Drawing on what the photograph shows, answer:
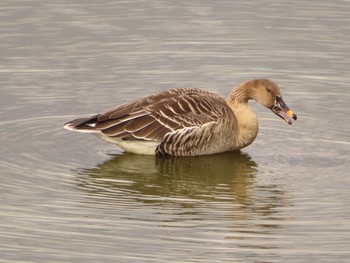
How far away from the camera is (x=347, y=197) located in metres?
14.7

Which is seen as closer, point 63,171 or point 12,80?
point 63,171

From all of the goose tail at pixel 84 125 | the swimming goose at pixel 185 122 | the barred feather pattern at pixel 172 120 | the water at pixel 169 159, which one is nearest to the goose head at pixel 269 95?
the swimming goose at pixel 185 122

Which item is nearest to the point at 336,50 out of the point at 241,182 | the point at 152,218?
the point at 241,182

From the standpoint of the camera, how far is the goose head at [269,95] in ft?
57.2

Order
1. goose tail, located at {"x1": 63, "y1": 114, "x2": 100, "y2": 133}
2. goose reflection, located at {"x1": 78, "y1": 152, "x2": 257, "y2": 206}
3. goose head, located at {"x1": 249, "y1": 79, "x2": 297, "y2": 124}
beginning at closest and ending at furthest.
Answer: goose reflection, located at {"x1": 78, "y1": 152, "x2": 257, "y2": 206}, goose tail, located at {"x1": 63, "y1": 114, "x2": 100, "y2": 133}, goose head, located at {"x1": 249, "y1": 79, "x2": 297, "y2": 124}

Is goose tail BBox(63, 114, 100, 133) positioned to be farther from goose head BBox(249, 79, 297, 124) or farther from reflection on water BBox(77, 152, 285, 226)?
goose head BBox(249, 79, 297, 124)

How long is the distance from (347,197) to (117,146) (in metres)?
3.87

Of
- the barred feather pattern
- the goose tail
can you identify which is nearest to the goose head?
the barred feather pattern

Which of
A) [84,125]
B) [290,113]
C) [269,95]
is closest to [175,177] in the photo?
[84,125]

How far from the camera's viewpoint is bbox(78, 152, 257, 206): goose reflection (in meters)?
15.0

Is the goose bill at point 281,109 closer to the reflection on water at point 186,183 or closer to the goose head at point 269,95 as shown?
the goose head at point 269,95

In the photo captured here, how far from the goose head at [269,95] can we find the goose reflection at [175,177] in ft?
2.58

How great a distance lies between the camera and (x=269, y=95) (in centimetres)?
1752

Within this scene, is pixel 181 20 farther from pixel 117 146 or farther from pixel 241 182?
pixel 241 182
